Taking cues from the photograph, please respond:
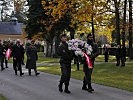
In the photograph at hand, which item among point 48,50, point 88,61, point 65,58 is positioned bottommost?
point 88,61

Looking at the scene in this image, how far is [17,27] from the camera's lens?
322ft

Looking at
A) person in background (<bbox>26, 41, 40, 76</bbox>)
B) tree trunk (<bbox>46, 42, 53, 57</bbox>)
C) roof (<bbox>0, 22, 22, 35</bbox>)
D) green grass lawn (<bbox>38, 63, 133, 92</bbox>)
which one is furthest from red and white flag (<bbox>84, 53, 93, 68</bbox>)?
roof (<bbox>0, 22, 22, 35</bbox>)

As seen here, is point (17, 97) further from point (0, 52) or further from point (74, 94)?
point (0, 52)

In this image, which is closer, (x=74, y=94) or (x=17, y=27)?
(x=74, y=94)

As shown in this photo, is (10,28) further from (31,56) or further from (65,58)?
(65,58)

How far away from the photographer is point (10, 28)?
3848 inches

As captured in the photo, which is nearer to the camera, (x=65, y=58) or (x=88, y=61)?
(x=88, y=61)

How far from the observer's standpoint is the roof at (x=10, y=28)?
97.4 metres

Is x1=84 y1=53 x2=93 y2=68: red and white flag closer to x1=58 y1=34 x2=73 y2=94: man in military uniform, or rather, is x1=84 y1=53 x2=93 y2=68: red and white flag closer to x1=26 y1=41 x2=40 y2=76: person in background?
x1=58 y1=34 x2=73 y2=94: man in military uniform

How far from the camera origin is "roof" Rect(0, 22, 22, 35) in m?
97.4

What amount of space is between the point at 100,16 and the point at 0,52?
1065cm

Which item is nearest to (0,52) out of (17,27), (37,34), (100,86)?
(100,86)

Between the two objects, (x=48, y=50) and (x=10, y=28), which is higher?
(x=10, y=28)

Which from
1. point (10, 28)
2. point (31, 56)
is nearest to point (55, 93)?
point (31, 56)
